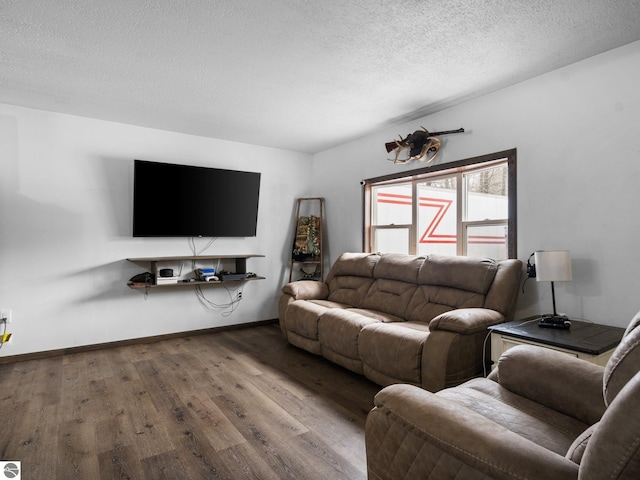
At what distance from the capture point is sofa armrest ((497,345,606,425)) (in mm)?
1474

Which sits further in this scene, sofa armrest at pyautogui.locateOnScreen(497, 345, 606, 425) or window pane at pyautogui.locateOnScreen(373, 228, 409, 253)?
window pane at pyautogui.locateOnScreen(373, 228, 409, 253)

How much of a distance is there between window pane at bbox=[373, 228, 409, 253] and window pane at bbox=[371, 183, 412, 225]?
0.33ft

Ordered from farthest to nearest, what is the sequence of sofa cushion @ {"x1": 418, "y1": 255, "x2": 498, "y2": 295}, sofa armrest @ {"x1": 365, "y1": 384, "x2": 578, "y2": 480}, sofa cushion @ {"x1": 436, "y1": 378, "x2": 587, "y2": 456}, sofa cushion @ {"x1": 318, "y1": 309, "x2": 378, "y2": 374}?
sofa cushion @ {"x1": 318, "y1": 309, "x2": 378, "y2": 374}, sofa cushion @ {"x1": 418, "y1": 255, "x2": 498, "y2": 295}, sofa cushion @ {"x1": 436, "y1": 378, "x2": 587, "y2": 456}, sofa armrest @ {"x1": 365, "y1": 384, "x2": 578, "y2": 480}

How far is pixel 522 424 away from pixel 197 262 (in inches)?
155

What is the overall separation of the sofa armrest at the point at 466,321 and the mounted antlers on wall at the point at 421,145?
1775 millimetres

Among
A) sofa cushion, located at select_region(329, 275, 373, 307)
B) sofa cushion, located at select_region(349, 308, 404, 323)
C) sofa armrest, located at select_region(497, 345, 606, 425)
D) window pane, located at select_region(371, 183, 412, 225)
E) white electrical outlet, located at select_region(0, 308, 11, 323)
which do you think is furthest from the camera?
window pane, located at select_region(371, 183, 412, 225)

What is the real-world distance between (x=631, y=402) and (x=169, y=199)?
13.9 feet

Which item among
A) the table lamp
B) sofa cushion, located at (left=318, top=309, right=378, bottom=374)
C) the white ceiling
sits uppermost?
the white ceiling

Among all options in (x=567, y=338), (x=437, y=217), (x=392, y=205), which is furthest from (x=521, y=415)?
(x=392, y=205)

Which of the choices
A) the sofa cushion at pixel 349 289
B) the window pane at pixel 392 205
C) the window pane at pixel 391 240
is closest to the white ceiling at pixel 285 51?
the window pane at pixel 392 205

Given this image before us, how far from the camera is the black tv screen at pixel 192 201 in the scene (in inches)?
160

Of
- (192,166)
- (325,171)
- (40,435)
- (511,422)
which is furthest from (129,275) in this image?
(511,422)

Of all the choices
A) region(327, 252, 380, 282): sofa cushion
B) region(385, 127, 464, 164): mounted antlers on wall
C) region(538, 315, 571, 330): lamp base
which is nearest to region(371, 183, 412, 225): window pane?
region(385, 127, 464, 164): mounted antlers on wall

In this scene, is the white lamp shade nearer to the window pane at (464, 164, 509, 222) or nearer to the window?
the window
